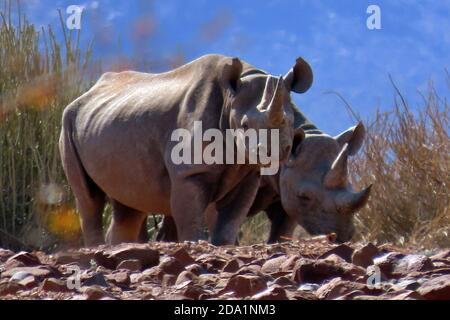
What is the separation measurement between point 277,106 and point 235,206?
3.81ft

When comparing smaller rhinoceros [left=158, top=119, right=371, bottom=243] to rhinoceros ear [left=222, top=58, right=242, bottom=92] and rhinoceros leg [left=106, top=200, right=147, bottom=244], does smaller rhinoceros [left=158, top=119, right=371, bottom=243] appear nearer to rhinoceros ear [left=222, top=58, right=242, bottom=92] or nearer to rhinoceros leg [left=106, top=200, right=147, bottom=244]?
rhinoceros leg [left=106, top=200, right=147, bottom=244]

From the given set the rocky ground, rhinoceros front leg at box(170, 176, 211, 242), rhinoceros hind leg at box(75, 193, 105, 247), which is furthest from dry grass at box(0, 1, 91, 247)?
the rocky ground

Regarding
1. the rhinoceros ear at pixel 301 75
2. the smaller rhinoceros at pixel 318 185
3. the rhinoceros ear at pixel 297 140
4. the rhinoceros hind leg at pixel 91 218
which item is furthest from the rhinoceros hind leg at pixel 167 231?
the rhinoceros ear at pixel 301 75

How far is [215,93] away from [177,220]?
1.03m

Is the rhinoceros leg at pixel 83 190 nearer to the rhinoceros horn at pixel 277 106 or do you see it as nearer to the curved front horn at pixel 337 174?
the curved front horn at pixel 337 174

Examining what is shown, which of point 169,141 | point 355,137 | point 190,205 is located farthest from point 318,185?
point 190,205

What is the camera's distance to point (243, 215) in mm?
9328

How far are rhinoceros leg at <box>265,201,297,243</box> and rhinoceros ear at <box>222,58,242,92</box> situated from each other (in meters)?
2.89

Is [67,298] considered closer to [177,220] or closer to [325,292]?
[325,292]

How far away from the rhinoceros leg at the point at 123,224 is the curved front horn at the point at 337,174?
176 cm

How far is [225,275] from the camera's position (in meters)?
5.36

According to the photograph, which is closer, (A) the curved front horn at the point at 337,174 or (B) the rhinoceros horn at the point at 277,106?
(B) the rhinoceros horn at the point at 277,106

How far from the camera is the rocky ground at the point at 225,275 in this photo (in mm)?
4633

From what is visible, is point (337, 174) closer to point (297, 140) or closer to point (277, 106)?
point (297, 140)
